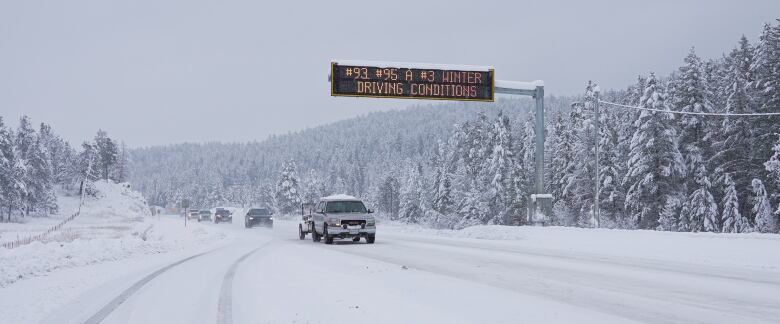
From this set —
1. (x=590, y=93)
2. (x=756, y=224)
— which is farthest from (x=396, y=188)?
(x=756, y=224)

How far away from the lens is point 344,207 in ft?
83.6

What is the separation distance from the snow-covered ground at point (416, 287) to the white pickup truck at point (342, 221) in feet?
19.3

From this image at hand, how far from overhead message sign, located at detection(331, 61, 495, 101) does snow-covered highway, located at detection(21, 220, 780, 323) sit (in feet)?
51.7

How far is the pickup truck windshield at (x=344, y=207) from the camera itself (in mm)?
25291

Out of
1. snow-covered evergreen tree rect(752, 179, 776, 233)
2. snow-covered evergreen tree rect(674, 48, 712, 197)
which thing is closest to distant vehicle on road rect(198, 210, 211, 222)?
snow-covered evergreen tree rect(674, 48, 712, 197)

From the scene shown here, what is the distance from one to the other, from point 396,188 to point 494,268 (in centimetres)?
10798

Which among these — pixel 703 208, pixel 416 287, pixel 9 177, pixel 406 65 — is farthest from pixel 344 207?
pixel 9 177

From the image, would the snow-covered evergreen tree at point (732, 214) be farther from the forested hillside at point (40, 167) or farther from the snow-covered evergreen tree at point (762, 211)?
the forested hillside at point (40, 167)

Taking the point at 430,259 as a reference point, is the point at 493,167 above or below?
above

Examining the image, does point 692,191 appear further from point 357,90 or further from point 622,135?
point 357,90

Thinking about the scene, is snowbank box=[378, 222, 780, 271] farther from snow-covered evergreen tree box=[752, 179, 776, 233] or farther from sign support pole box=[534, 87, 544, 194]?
snow-covered evergreen tree box=[752, 179, 776, 233]

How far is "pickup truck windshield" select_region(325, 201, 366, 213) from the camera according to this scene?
25.3 metres

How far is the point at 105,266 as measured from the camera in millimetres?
15555

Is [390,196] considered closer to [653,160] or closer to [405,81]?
[653,160]
